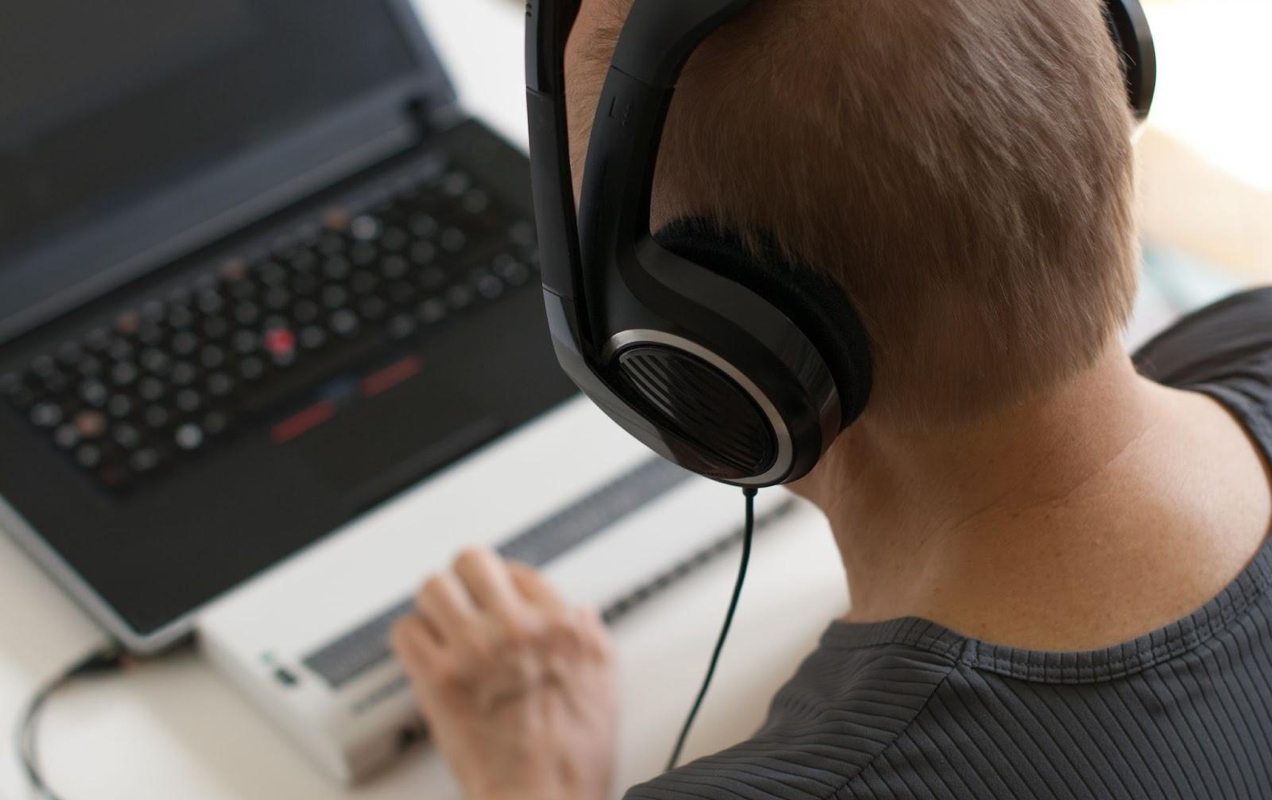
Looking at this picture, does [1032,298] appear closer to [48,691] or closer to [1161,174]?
[48,691]

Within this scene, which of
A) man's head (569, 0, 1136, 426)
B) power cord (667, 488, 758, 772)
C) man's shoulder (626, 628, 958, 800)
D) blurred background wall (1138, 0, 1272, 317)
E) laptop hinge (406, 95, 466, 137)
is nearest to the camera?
man's head (569, 0, 1136, 426)

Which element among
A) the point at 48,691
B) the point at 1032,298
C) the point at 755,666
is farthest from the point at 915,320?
the point at 48,691

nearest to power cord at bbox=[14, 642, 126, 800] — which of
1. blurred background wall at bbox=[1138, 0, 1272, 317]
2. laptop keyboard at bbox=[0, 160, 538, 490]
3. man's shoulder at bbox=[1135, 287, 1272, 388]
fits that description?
laptop keyboard at bbox=[0, 160, 538, 490]

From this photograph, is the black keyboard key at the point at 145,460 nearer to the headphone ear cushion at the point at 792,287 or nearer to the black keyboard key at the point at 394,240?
the black keyboard key at the point at 394,240

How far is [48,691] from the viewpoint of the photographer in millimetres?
823

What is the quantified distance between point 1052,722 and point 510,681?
0.37 metres

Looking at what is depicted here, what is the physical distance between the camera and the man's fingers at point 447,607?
0.80 metres

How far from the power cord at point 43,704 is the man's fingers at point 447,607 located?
Result: 0.21 metres

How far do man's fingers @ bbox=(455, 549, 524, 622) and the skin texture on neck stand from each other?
29cm

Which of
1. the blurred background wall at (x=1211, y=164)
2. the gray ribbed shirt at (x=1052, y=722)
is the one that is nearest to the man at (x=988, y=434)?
the gray ribbed shirt at (x=1052, y=722)

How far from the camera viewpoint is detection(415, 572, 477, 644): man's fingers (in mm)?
797

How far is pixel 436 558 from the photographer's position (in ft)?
2.83

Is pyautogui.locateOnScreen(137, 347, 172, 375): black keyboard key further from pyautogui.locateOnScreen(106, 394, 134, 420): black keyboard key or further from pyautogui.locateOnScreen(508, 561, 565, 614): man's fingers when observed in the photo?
pyautogui.locateOnScreen(508, 561, 565, 614): man's fingers

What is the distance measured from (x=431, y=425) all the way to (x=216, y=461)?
154mm
